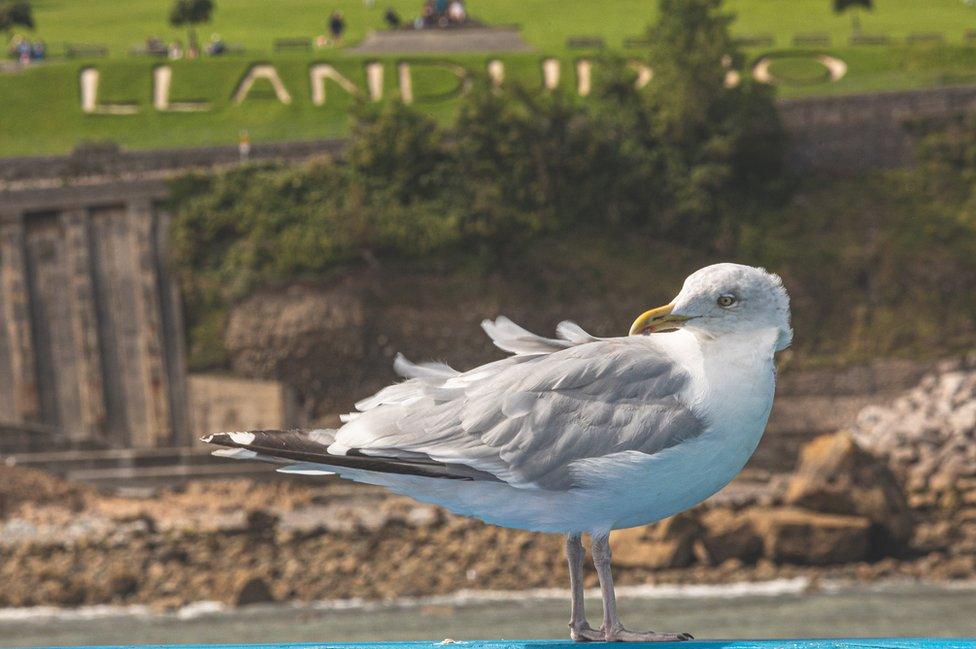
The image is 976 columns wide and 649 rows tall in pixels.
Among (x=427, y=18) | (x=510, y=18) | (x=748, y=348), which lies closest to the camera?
(x=748, y=348)

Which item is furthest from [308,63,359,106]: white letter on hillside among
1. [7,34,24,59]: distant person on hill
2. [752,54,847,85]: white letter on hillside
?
[752,54,847,85]: white letter on hillside

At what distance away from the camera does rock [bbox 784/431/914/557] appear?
29.9 m

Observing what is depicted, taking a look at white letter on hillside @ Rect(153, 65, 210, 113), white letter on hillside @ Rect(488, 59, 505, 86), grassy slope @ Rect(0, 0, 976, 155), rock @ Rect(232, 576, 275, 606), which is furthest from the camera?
white letter on hillside @ Rect(488, 59, 505, 86)

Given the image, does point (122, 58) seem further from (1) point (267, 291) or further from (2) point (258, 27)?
(1) point (267, 291)

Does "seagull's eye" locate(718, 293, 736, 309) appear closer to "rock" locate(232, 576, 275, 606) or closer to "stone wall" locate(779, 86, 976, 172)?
"rock" locate(232, 576, 275, 606)

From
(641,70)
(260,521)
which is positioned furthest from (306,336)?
(641,70)

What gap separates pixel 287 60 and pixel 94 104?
6.88m

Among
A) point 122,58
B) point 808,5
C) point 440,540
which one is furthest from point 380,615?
point 808,5

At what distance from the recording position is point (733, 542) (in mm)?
30297

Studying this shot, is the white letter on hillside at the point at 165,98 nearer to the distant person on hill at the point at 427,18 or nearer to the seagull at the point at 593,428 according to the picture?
the distant person on hill at the point at 427,18

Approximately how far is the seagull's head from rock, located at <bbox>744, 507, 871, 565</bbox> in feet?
84.6

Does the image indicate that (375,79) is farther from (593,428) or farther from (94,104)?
(593,428)

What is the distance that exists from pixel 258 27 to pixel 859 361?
2591 cm

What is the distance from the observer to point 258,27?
51.5m
